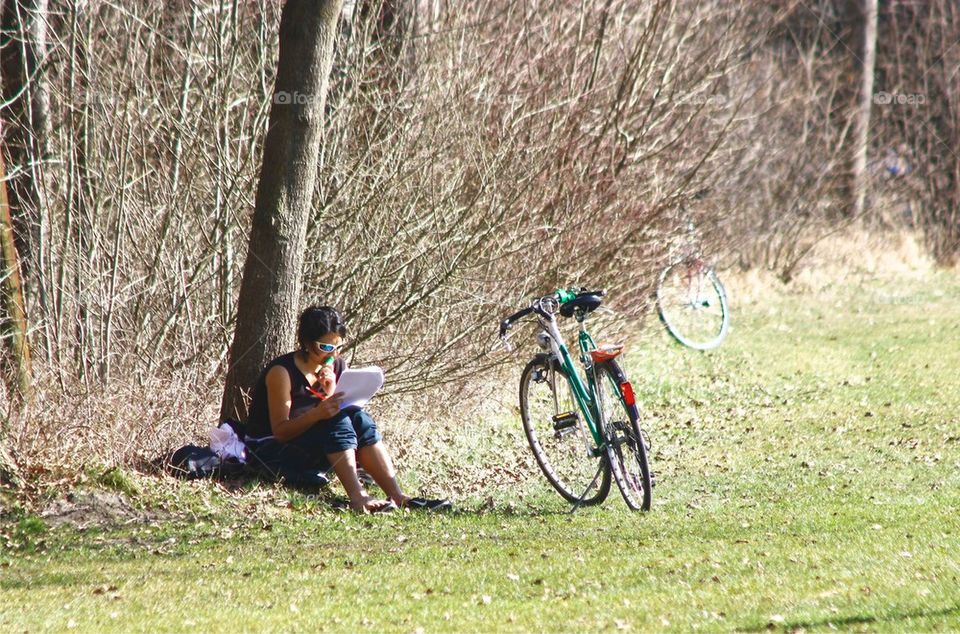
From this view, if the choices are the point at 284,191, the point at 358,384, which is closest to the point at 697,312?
the point at 284,191

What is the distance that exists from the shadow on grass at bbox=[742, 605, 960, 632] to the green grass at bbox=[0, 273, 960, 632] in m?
0.01

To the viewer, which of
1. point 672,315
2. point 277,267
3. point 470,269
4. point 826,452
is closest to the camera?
point 277,267

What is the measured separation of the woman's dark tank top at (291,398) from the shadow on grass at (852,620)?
3.51m

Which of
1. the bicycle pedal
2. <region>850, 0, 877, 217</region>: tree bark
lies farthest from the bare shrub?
<region>850, 0, 877, 217</region>: tree bark

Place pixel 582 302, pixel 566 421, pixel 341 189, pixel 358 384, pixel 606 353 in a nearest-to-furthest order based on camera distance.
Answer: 1. pixel 606 353
2. pixel 582 302
3. pixel 358 384
4. pixel 566 421
5. pixel 341 189

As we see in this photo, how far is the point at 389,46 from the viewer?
10.7 metres

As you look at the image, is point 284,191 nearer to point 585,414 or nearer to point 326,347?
point 326,347

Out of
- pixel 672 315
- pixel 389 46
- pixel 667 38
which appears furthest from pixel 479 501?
pixel 672 315

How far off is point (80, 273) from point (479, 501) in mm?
3030

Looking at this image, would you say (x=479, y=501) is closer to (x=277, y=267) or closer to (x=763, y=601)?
(x=277, y=267)

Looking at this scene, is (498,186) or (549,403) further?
(498,186)

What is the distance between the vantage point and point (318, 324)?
7.66 meters

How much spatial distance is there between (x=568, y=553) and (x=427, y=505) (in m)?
1.45

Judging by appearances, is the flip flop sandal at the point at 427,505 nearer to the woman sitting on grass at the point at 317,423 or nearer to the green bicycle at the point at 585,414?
the woman sitting on grass at the point at 317,423
